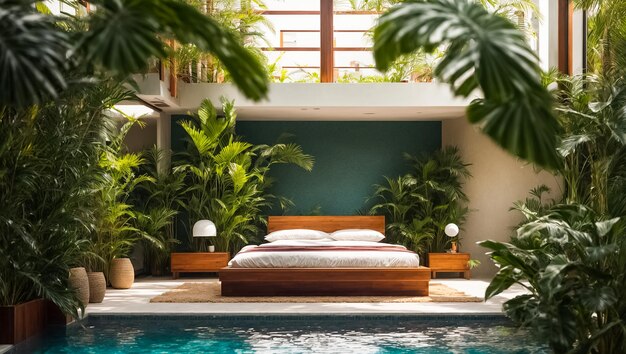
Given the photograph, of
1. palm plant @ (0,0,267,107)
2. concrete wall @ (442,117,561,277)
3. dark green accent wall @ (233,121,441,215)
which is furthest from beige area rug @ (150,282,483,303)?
palm plant @ (0,0,267,107)

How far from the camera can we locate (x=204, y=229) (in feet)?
38.9

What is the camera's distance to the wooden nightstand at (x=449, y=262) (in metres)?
12.6

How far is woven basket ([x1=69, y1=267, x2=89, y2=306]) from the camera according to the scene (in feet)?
27.9

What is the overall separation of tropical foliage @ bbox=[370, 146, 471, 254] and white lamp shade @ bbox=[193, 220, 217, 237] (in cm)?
260

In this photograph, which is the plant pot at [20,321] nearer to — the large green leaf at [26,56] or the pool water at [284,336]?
the pool water at [284,336]

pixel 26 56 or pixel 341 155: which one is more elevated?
pixel 341 155

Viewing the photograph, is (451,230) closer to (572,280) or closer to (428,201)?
(428,201)

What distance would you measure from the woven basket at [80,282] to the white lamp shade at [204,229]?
3.25 meters

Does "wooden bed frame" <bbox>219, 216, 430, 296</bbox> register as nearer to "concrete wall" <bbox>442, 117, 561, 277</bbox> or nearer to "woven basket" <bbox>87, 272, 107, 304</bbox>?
"woven basket" <bbox>87, 272, 107, 304</bbox>

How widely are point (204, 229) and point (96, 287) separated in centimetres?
256

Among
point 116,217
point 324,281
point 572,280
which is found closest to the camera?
point 572,280

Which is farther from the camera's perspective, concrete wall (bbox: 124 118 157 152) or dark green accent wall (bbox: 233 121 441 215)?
concrete wall (bbox: 124 118 157 152)

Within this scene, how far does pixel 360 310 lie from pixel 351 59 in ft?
15.9

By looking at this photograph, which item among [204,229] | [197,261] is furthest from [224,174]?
[197,261]
